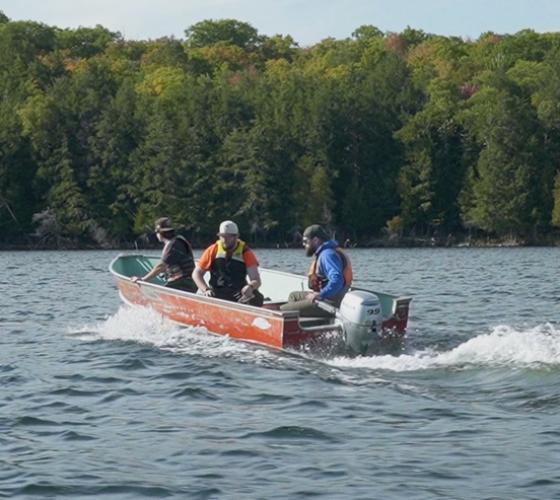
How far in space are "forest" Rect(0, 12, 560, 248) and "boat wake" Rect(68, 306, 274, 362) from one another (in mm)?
63448

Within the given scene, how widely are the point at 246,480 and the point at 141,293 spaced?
32.3 feet

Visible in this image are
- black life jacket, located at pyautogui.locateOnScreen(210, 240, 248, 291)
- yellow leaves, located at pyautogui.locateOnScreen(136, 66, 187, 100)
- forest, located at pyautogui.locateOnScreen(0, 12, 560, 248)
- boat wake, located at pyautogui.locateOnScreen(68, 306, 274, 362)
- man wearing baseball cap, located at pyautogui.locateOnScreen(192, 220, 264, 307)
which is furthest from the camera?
yellow leaves, located at pyautogui.locateOnScreen(136, 66, 187, 100)

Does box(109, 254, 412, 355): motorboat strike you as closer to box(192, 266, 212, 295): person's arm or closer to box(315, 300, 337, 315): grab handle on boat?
box(315, 300, 337, 315): grab handle on boat

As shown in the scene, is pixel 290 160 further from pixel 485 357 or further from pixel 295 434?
pixel 295 434

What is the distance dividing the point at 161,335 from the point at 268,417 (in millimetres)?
6542

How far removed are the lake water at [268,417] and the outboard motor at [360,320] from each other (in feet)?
1.01

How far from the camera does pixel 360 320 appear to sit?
15.7m

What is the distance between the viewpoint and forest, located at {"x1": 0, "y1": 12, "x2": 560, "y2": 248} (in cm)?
8438

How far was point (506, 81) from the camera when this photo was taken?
87688mm

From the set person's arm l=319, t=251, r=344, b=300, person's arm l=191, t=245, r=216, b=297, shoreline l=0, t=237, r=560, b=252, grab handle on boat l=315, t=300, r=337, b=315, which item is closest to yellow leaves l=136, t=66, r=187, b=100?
shoreline l=0, t=237, r=560, b=252

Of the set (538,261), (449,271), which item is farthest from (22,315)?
(538,261)

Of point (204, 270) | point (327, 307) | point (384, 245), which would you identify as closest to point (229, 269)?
point (204, 270)

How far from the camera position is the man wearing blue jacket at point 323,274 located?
1678cm

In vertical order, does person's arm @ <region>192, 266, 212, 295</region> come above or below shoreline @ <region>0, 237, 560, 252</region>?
above
